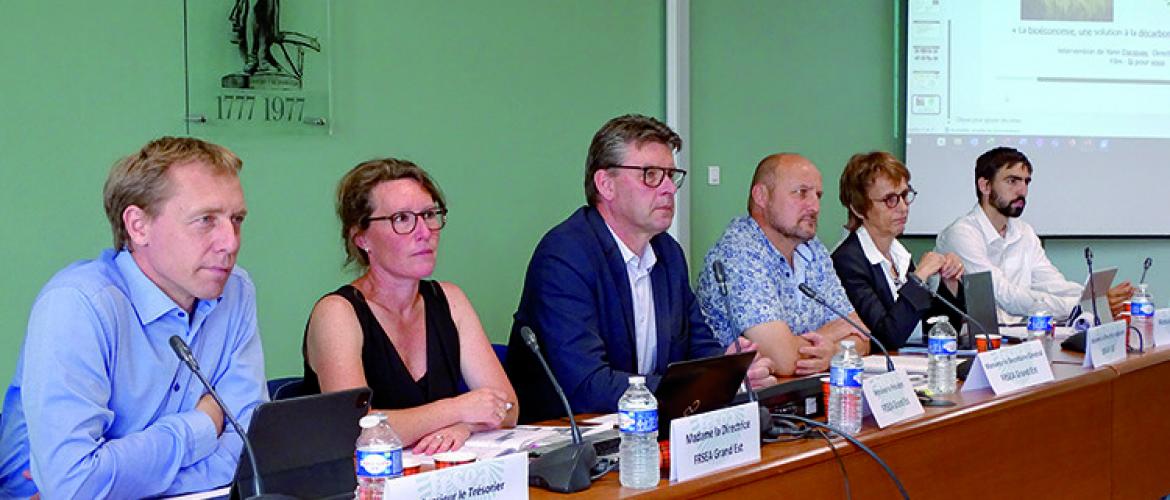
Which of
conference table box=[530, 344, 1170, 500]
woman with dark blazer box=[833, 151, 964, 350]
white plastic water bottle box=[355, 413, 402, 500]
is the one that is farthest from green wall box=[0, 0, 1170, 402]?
white plastic water bottle box=[355, 413, 402, 500]

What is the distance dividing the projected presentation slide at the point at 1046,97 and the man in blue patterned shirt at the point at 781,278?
2.15 metres

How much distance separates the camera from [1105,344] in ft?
10.7

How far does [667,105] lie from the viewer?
200 inches

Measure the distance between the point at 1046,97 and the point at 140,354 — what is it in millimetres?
4695

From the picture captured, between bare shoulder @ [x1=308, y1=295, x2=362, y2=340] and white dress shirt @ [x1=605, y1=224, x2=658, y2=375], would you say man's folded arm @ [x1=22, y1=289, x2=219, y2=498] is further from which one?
white dress shirt @ [x1=605, y1=224, x2=658, y2=375]

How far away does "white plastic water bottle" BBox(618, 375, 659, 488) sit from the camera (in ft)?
6.01

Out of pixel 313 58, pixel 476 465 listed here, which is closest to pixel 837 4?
pixel 313 58

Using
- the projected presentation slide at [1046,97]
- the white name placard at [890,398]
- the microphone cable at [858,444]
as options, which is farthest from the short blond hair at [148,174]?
the projected presentation slide at [1046,97]

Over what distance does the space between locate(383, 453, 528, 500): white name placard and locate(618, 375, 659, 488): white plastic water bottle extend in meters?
0.22

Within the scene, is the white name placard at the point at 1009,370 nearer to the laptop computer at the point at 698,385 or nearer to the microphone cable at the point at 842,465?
the microphone cable at the point at 842,465

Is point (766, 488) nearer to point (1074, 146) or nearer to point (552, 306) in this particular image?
point (552, 306)

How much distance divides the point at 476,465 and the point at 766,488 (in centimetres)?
63

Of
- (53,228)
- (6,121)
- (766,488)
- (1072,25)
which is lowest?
(766,488)

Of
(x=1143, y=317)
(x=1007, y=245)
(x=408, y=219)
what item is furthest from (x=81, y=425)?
(x=1007, y=245)
